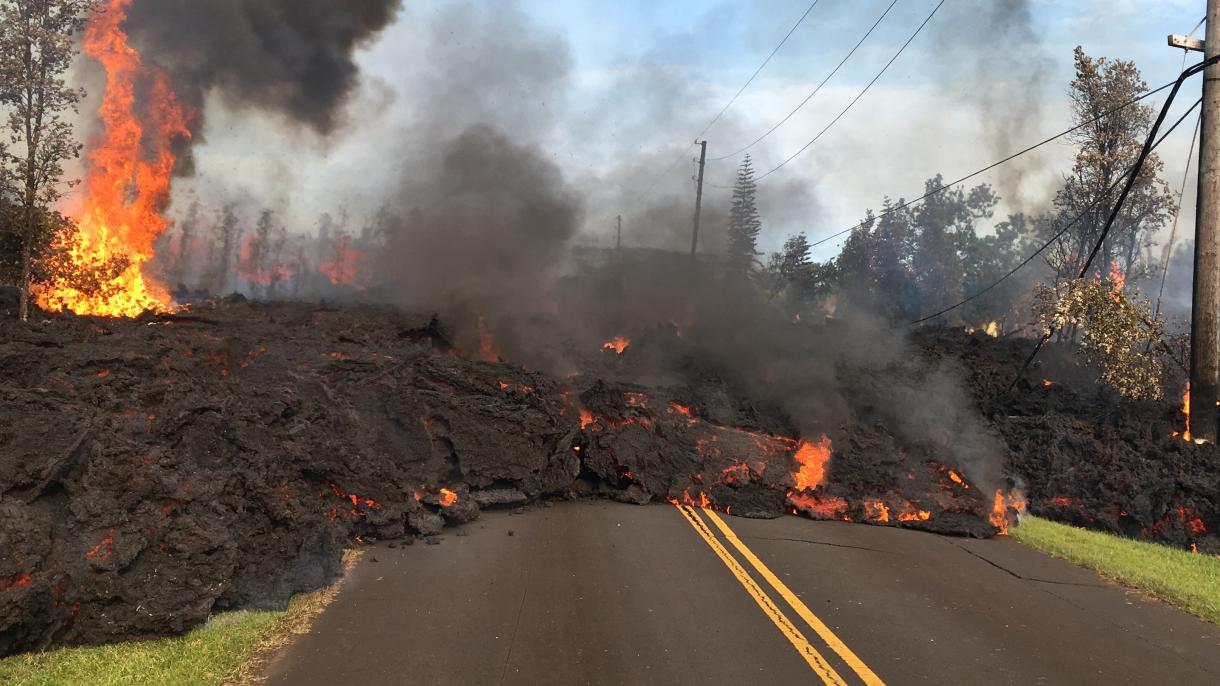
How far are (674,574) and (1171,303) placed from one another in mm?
86641

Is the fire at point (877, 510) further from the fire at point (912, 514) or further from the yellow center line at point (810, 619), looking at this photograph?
the yellow center line at point (810, 619)

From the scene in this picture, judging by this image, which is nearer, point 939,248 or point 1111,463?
point 1111,463

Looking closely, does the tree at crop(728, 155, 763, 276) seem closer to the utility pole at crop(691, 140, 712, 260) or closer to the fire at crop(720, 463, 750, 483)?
the utility pole at crop(691, 140, 712, 260)

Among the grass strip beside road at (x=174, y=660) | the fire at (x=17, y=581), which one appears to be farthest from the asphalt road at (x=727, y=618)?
the fire at (x=17, y=581)

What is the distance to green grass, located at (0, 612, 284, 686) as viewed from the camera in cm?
424

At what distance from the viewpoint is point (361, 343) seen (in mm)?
15250

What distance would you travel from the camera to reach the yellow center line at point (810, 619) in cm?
483

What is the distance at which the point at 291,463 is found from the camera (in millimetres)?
7762

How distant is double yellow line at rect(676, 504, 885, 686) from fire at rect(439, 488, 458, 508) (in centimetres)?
304

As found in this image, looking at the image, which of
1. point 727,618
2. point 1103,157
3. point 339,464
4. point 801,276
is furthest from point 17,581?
point 801,276

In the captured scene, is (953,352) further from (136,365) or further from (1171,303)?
(1171,303)

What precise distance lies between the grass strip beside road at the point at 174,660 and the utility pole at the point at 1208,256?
13960mm

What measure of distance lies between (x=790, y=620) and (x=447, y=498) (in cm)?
482

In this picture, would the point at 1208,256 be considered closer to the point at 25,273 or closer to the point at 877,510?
the point at 877,510
